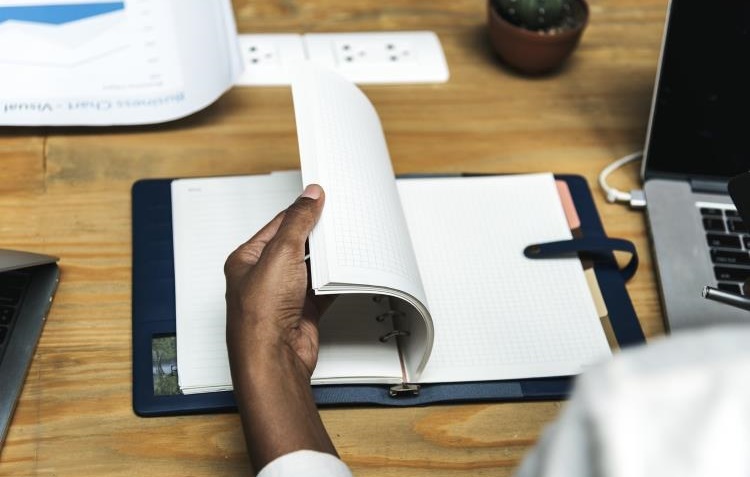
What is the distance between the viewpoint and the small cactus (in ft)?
3.46

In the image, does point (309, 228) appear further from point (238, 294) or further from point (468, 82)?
point (468, 82)

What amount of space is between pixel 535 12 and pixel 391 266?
48cm

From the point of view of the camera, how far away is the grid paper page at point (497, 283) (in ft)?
2.62

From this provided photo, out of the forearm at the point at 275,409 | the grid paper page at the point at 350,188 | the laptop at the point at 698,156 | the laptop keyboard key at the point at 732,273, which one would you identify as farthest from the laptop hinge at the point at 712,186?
the forearm at the point at 275,409

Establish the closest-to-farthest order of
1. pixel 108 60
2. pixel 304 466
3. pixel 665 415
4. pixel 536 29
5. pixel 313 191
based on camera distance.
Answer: pixel 665 415 < pixel 304 466 < pixel 313 191 < pixel 108 60 < pixel 536 29

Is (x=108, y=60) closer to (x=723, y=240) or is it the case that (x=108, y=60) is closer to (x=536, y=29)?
(x=536, y=29)

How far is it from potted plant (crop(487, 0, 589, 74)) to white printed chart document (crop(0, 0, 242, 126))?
33 centimetres

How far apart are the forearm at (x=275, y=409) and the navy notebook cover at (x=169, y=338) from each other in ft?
0.28

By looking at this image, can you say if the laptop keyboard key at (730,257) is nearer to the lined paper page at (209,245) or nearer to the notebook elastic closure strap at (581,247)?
the notebook elastic closure strap at (581,247)

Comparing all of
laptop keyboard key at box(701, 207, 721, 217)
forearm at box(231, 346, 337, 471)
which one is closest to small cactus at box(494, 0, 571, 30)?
laptop keyboard key at box(701, 207, 721, 217)

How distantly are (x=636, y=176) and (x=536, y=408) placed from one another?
1.13 ft

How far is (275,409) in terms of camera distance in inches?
25.7

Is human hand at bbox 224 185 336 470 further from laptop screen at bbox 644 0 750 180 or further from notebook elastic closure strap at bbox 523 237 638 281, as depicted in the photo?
laptop screen at bbox 644 0 750 180

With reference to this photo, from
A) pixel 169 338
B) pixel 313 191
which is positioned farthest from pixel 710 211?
pixel 169 338
